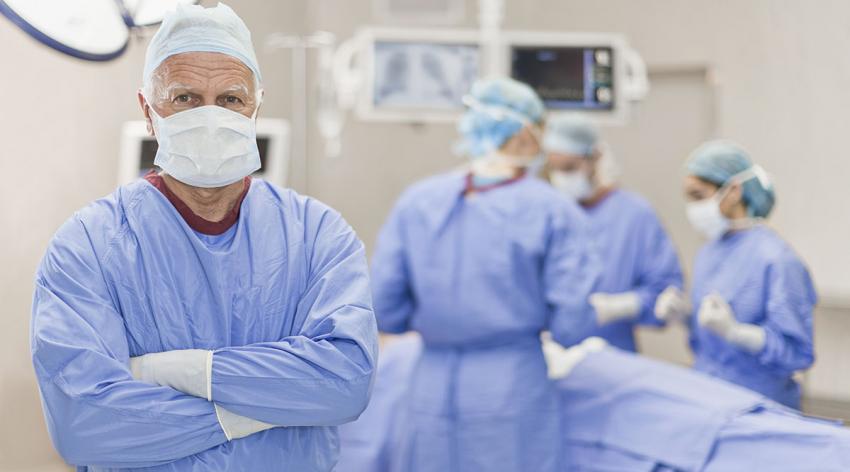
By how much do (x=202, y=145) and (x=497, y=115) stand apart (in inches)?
50.8

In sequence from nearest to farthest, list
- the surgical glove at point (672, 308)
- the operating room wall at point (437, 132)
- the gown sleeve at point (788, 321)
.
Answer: the operating room wall at point (437, 132)
the gown sleeve at point (788, 321)
the surgical glove at point (672, 308)

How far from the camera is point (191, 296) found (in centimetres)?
140

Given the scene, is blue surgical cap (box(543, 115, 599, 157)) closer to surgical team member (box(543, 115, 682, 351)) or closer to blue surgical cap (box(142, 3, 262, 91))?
surgical team member (box(543, 115, 682, 351))

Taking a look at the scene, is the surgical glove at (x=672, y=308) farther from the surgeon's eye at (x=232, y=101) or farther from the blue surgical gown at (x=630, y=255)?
the surgeon's eye at (x=232, y=101)

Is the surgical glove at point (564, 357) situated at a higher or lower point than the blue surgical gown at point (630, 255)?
lower

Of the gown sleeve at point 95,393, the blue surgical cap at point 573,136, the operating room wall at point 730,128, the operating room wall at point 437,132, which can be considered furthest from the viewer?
the blue surgical cap at point 573,136

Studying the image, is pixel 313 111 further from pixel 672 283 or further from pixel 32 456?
pixel 32 456

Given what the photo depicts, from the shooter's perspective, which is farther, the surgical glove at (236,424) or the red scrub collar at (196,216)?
the red scrub collar at (196,216)

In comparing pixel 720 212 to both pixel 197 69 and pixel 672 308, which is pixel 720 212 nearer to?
pixel 672 308

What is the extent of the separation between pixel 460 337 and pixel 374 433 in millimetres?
437

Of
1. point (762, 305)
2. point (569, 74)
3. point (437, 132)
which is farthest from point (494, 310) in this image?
point (437, 132)

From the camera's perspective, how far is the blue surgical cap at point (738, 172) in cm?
272

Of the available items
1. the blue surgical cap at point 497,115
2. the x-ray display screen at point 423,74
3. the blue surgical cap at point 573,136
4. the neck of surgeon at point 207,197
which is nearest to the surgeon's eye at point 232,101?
the neck of surgeon at point 207,197

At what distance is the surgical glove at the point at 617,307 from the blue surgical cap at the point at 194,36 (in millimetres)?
2044
